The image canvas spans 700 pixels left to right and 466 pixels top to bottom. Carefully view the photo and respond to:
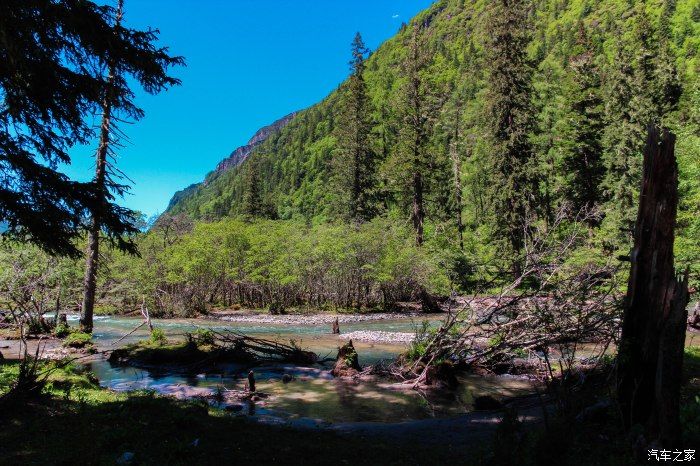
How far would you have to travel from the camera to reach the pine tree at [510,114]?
1297 inches

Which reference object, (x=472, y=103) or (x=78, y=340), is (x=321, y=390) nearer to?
(x=78, y=340)

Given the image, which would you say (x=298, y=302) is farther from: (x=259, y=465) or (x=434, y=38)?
(x=434, y=38)

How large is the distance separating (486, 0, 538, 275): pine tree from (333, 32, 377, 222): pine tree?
1782 cm

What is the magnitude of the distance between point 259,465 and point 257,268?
29584 mm

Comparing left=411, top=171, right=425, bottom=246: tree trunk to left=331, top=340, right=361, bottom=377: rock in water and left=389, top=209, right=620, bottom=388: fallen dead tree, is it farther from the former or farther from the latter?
left=331, top=340, right=361, bottom=377: rock in water

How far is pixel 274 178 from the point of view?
438ft

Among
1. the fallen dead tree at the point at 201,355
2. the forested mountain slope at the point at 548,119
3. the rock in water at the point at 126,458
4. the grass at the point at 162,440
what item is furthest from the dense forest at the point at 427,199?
the rock in water at the point at 126,458

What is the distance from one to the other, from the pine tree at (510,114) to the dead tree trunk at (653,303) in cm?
2843

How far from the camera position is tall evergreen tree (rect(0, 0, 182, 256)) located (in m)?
6.95

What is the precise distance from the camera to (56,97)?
792 centimetres

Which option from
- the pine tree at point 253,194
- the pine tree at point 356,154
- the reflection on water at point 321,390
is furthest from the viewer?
the pine tree at point 253,194

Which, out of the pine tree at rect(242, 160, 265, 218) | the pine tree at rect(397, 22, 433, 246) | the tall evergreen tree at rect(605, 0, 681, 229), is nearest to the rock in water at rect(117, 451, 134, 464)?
the tall evergreen tree at rect(605, 0, 681, 229)

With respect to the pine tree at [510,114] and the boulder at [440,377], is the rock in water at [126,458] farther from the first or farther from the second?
the pine tree at [510,114]

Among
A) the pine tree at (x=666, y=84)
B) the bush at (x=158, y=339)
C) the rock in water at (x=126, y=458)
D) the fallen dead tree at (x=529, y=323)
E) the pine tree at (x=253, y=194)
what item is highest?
the pine tree at (x=666, y=84)
